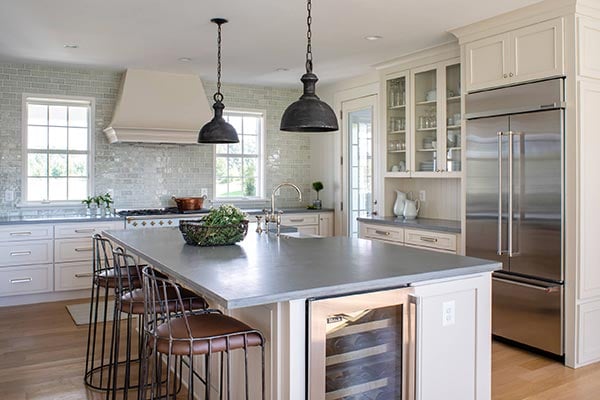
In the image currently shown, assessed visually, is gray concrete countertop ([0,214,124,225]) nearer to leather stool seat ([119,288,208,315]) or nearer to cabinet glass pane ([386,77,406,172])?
leather stool seat ([119,288,208,315])

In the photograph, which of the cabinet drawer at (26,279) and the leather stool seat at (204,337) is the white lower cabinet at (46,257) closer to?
the cabinet drawer at (26,279)

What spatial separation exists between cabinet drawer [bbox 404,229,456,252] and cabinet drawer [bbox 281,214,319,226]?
2.00m

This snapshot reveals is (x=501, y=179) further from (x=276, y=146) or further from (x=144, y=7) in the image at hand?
(x=276, y=146)

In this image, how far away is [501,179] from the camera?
4062 mm

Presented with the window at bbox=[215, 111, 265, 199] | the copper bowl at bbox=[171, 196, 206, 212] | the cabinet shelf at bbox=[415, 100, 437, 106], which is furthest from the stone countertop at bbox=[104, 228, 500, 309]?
the window at bbox=[215, 111, 265, 199]

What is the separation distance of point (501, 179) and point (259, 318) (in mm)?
2548

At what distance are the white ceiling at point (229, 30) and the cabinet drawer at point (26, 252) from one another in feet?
6.35

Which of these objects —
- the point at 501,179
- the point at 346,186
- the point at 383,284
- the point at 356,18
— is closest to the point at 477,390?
the point at 383,284

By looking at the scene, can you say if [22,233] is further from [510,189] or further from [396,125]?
[510,189]

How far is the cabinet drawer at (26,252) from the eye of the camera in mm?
5320

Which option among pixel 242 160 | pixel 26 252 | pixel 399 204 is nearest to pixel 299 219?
pixel 242 160

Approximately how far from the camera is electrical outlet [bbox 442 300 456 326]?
8.14ft

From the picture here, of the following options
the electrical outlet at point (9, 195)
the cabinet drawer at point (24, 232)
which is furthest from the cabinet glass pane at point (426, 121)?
the electrical outlet at point (9, 195)

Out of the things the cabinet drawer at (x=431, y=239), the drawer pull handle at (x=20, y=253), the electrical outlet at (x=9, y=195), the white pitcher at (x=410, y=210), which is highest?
the electrical outlet at (x=9, y=195)
